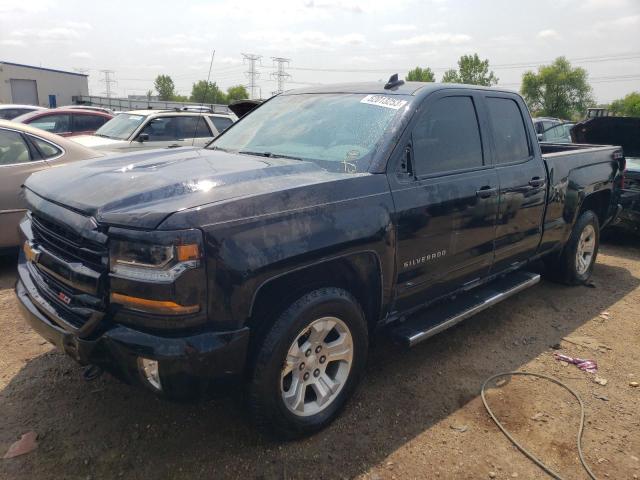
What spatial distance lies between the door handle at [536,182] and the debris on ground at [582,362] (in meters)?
1.37

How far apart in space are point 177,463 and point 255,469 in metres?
0.40

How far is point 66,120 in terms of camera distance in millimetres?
10906

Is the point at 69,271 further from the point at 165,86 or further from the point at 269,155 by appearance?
the point at 165,86

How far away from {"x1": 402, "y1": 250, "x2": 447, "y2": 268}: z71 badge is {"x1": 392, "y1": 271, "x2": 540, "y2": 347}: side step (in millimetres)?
447

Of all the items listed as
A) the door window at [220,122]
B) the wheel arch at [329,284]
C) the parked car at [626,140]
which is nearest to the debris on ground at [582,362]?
the wheel arch at [329,284]

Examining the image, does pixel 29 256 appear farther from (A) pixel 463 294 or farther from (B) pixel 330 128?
(A) pixel 463 294

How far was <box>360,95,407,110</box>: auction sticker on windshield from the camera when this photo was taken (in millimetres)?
3271

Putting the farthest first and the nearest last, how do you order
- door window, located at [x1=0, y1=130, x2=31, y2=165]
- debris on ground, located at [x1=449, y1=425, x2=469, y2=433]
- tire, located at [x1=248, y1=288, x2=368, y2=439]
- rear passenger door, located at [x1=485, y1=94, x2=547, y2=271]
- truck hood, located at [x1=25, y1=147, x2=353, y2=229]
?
door window, located at [x1=0, y1=130, x2=31, y2=165] → rear passenger door, located at [x1=485, y1=94, x2=547, y2=271] → debris on ground, located at [x1=449, y1=425, x2=469, y2=433] → tire, located at [x1=248, y1=288, x2=368, y2=439] → truck hood, located at [x1=25, y1=147, x2=353, y2=229]

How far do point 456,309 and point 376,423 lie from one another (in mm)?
1111

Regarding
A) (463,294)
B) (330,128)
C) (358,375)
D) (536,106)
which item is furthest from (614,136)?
(536,106)

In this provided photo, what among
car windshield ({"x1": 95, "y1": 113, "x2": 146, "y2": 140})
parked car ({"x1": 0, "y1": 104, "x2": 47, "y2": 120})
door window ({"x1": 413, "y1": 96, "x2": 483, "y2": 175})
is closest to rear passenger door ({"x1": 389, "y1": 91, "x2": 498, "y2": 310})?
door window ({"x1": 413, "y1": 96, "x2": 483, "y2": 175})

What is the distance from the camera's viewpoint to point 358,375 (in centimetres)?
302

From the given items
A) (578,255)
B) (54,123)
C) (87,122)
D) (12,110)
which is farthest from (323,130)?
(12,110)

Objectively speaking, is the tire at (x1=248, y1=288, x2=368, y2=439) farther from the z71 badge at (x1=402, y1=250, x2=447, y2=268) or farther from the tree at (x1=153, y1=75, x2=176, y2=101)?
the tree at (x1=153, y1=75, x2=176, y2=101)
